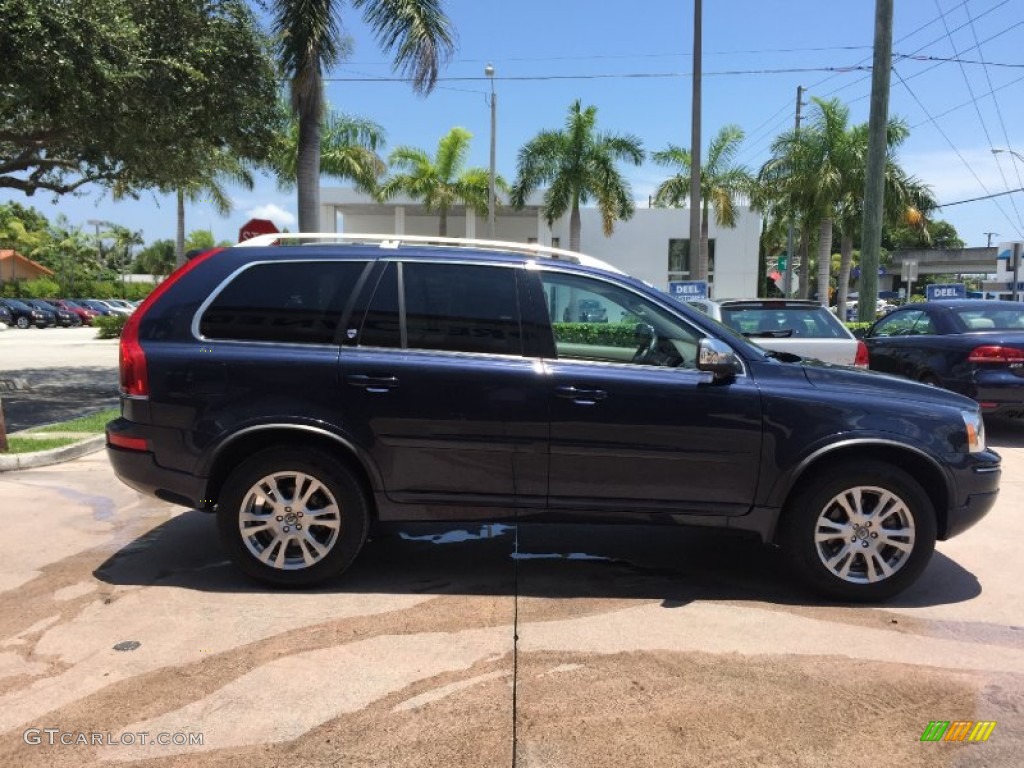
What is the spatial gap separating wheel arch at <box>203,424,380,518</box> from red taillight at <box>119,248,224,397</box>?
1.88ft

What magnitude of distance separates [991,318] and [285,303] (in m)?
8.78

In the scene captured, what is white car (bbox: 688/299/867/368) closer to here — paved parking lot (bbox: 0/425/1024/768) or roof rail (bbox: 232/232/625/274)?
paved parking lot (bbox: 0/425/1024/768)

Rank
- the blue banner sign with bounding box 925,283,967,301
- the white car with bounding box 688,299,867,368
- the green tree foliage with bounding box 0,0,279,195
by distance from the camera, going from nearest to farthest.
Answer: the white car with bounding box 688,299,867,368 < the green tree foliage with bounding box 0,0,279,195 < the blue banner sign with bounding box 925,283,967,301

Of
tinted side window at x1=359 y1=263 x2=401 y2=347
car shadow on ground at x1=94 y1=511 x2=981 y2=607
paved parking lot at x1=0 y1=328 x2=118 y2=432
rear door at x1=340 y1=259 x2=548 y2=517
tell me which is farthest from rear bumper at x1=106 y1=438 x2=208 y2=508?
paved parking lot at x1=0 y1=328 x2=118 y2=432

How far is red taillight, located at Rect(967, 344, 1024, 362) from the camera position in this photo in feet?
28.8

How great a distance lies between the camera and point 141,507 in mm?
6402

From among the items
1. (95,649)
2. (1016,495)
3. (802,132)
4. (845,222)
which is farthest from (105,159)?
(845,222)

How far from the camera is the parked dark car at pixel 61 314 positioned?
150 ft

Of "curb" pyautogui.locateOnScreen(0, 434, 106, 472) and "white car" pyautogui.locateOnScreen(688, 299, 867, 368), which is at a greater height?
"white car" pyautogui.locateOnScreen(688, 299, 867, 368)

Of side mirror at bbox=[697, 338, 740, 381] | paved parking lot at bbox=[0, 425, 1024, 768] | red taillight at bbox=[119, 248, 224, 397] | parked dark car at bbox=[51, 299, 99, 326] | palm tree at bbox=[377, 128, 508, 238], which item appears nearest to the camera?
paved parking lot at bbox=[0, 425, 1024, 768]

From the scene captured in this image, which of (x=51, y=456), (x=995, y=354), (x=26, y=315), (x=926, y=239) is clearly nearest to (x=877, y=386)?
(x=995, y=354)

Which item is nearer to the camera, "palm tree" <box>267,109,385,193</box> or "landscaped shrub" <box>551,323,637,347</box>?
"landscaped shrub" <box>551,323,637,347</box>

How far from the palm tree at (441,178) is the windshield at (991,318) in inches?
849

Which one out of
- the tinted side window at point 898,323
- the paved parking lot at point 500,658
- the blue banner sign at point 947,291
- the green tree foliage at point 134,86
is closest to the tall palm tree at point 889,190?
the blue banner sign at point 947,291
